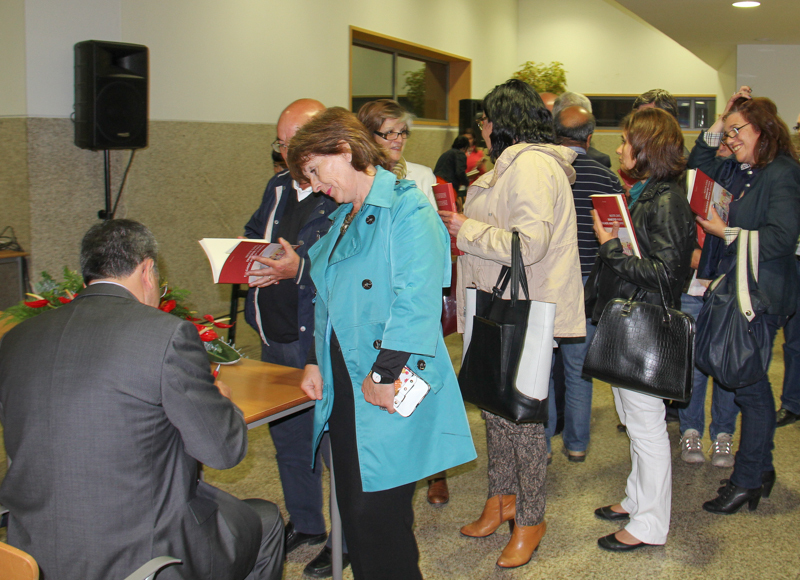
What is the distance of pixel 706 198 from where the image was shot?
8.54 ft

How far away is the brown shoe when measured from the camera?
294cm

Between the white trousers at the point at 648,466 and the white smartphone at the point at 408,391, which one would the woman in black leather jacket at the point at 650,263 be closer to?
the white trousers at the point at 648,466

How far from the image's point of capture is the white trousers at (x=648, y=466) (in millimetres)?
2430

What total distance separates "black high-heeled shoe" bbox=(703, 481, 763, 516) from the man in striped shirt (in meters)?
0.68

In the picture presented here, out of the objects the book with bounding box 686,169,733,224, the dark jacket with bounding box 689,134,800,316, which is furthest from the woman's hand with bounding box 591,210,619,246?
the dark jacket with bounding box 689,134,800,316

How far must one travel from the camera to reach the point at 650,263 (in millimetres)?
2332

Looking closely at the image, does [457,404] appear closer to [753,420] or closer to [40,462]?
[40,462]

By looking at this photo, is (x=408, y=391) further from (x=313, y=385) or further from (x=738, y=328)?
(x=738, y=328)

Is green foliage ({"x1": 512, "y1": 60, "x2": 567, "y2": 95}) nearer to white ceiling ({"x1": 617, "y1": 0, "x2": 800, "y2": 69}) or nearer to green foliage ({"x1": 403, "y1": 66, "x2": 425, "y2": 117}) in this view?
green foliage ({"x1": 403, "y1": 66, "x2": 425, "y2": 117})

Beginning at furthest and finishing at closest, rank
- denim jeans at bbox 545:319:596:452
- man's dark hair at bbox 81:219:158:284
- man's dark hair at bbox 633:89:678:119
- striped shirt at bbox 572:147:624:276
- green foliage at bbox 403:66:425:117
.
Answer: green foliage at bbox 403:66:425:117 < man's dark hair at bbox 633:89:678:119 < denim jeans at bbox 545:319:596:452 < striped shirt at bbox 572:147:624:276 < man's dark hair at bbox 81:219:158:284

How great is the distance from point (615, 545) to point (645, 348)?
82 centimetres


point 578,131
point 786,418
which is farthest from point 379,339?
point 786,418

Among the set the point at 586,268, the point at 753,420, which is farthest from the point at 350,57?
the point at 753,420

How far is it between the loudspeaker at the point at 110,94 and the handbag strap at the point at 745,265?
3.98 metres
